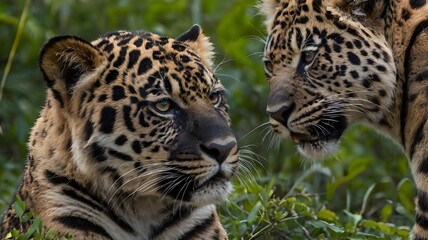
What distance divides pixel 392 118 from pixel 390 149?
4.52 m

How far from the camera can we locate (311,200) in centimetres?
895

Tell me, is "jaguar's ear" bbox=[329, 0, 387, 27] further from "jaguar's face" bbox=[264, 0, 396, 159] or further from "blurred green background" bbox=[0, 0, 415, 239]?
"blurred green background" bbox=[0, 0, 415, 239]

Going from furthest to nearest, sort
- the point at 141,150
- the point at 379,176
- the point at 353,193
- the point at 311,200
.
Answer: the point at 379,176 < the point at 353,193 < the point at 311,200 < the point at 141,150

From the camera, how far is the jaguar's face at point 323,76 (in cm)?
796

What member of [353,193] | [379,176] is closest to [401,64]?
[353,193]

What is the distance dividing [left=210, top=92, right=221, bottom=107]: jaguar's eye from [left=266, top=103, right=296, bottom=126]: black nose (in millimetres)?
616

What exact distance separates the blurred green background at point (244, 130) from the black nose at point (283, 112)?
493 mm

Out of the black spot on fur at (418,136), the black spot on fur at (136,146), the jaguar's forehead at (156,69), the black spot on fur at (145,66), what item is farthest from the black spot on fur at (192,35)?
the black spot on fur at (418,136)

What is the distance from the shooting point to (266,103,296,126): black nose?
26.6 feet

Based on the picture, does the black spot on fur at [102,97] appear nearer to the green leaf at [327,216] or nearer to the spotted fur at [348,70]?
the spotted fur at [348,70]

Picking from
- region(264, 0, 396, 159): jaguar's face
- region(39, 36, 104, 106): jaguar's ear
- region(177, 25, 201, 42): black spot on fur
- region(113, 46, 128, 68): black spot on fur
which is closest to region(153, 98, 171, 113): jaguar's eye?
region(113, 46, 128, 68): black spot on fur

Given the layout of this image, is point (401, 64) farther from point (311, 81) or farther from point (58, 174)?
point (58, 174)

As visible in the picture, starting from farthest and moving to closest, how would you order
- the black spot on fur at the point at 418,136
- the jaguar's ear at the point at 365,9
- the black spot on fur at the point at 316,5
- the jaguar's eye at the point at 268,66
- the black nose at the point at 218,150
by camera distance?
the jaguar's eye at the point at 268,66, the black spot on fur at the point at 316,5, the jaguar's ear at the point at 365,9, the black spot on fur at the point at 418,136, the black nose at the point at 218,150

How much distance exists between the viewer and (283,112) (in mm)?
8117
